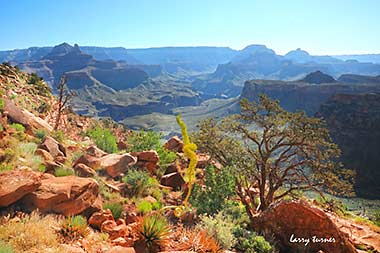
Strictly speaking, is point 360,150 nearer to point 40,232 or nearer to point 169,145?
point 169,145

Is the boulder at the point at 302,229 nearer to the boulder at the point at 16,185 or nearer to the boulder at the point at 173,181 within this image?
the boulder at the point at 173,181

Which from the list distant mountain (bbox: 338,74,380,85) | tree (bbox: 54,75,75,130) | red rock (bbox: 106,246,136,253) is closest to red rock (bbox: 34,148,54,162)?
red rock (bbox: 106,246,136,253)

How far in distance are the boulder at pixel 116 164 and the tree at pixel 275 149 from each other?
3.16 metres

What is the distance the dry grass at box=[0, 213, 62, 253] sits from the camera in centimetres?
500

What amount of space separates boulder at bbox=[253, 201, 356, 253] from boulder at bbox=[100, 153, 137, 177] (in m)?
5.68

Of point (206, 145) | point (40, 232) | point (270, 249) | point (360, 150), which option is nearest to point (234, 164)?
point (206, 145)

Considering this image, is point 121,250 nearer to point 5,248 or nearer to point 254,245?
point 5,248

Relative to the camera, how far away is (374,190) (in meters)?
48.1

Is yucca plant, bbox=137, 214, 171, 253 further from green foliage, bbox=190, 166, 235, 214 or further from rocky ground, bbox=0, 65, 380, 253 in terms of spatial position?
green foliage, bbox=190, 166, 235, 214

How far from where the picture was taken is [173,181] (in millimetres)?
12695

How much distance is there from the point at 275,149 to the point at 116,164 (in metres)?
6.33

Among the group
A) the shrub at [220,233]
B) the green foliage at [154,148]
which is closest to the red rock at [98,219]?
the shrub at [220,233]

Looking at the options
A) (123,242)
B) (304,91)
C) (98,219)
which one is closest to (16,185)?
(98,219)

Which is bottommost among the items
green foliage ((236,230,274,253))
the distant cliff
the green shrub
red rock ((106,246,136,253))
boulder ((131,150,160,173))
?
the distant cliff
